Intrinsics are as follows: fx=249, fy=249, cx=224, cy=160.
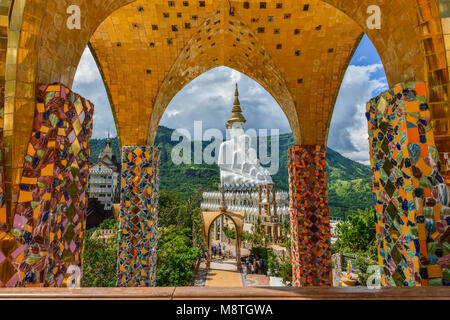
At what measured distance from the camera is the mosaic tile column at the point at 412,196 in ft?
5.54

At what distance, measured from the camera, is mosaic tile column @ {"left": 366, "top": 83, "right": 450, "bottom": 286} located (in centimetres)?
169

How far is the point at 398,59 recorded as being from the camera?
1.98 metres

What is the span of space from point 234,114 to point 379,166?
22166 millimetres

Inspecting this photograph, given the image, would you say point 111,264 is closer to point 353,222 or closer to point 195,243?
point 195,243

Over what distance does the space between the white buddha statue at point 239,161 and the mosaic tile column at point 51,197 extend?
74.6 ft

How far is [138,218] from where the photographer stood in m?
4.25

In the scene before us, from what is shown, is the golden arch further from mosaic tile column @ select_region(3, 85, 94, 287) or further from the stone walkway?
mosaic tile column @ select_region(3, 85, 94, 287)

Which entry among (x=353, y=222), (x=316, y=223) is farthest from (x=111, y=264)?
(x=353, y=222)

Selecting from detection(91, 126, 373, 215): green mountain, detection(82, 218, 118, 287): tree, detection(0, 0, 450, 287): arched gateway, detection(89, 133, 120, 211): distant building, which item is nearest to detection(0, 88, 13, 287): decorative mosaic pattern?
detection(0, 0, 450, 287): arched gateway

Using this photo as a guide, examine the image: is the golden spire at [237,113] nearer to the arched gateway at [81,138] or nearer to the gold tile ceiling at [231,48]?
the gold tile ceiling at [231,48]

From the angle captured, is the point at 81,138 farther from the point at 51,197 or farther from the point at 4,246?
the point at 4,246

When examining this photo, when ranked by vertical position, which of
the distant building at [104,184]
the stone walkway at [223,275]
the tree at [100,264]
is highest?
the distant building at [104,184]

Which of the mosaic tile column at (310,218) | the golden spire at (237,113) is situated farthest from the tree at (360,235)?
the golden spire at (237,113)

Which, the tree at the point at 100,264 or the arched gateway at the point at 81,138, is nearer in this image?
the arched gateway at the point at 81,138
